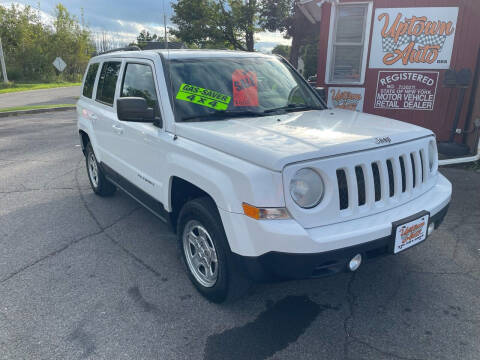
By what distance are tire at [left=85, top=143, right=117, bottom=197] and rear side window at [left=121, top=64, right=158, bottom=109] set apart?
1.52 meters

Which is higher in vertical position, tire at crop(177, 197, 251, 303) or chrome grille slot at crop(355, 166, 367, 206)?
chrome grille slot at crop(355, 166, 367, 206)

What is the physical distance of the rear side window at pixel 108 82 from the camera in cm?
431

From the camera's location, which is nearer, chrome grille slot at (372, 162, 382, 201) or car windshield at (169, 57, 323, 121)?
chrome grille slot at (372, 162, 382, 201)

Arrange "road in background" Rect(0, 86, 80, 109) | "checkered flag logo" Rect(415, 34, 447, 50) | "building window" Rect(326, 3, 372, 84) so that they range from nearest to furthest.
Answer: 1. "checkered flag logo" Rect(415, 34, 447, 50)
2. "building window" Rect(326, 3, 372, 84)
3. "road in background" Rect(0, 86, 80, 109)

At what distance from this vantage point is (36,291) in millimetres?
3156

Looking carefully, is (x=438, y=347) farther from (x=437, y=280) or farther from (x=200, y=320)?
(x=200, y=320)

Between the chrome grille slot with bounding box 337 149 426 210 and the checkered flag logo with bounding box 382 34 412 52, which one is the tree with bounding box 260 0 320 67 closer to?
the checkered flag logo with bounding box 382 34 412 52

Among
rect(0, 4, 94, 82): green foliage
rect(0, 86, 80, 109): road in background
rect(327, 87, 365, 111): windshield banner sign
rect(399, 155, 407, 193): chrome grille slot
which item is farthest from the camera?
rect(0, 4, 94, 82): green foliage

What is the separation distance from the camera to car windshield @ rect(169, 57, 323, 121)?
3.22 metres

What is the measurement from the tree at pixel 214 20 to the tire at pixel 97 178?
25.1 m

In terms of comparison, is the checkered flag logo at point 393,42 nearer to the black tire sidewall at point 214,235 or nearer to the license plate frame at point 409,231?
the license plate frame at point 409,231

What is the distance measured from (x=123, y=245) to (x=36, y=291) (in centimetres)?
97

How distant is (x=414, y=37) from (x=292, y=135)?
603cm

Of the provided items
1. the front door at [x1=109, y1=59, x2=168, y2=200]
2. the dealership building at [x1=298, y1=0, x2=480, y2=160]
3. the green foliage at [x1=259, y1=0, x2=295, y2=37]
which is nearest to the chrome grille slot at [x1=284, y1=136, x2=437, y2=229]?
the front door at [x1=109, y1=59, x2=168, y2=200]
